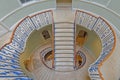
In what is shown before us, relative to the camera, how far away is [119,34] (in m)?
15.0

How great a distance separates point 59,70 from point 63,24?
2.43m

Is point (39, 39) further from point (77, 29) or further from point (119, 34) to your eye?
point (119, 34)

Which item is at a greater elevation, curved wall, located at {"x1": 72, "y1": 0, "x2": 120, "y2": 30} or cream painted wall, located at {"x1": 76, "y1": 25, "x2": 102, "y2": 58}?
curved wall, located at {"x1": 72, "y1": 0, "x2": 120, "y2": 30}

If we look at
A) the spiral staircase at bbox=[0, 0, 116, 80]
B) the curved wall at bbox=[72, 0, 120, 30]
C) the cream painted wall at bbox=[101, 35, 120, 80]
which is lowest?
the cream painted wall at bbox=[101, 35, 120, 80]

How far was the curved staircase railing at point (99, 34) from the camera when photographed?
423 inches

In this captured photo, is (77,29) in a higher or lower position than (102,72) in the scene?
higher

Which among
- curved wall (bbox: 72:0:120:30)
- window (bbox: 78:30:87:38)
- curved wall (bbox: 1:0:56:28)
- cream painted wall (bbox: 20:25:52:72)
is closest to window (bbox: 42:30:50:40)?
cream painted wall (bbox: 20:25:52:72)

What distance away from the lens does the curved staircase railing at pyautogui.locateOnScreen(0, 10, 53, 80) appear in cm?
1037

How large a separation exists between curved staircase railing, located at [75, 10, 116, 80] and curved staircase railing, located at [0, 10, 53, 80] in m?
1.60

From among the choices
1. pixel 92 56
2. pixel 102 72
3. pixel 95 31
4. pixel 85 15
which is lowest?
pixel 102 72

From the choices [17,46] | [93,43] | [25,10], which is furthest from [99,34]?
[25,10]

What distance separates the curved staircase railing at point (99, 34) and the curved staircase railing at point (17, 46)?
160 cm

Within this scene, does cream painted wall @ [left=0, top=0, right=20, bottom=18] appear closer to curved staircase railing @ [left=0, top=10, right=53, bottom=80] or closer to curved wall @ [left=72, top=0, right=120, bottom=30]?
curved staircase railing @ [left=0, top=10, right=53, bottom=80]

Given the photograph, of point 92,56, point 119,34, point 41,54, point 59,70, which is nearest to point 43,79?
point 59,70
